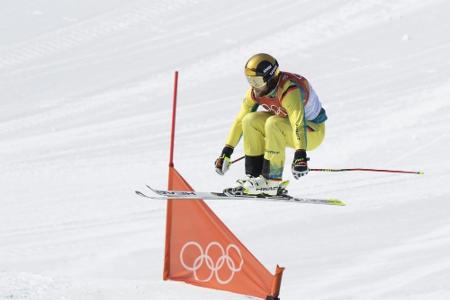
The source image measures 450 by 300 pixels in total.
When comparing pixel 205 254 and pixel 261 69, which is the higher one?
pixel 261 69

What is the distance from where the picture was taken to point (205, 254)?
8383mm

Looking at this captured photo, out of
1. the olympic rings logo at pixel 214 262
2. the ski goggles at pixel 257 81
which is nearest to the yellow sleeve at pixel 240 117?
the ski goggles at pixel 257 81

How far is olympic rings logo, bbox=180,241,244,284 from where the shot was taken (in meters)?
8.28

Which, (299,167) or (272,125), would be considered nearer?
(299,167)

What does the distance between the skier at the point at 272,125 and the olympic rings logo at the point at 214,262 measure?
663 millimetres

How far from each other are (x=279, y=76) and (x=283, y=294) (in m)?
2.87

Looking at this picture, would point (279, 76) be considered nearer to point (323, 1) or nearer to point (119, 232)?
point (119, 232)

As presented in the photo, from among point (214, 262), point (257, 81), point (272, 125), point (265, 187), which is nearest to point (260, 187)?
point (265, 187)

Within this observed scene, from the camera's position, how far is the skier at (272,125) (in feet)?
24.0

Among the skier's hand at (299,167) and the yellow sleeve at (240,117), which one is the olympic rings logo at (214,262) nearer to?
the yellow sleeve at (240,117)

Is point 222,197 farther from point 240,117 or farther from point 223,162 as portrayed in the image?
point 240,117

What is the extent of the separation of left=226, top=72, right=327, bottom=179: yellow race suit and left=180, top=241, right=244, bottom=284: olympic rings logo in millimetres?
920

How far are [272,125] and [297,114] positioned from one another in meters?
0.24

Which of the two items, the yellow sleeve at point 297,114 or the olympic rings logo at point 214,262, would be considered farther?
the olympic rings logo at point 214,262
